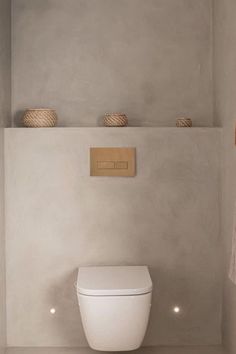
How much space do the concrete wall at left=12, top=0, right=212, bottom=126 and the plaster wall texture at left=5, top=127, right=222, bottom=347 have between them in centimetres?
33

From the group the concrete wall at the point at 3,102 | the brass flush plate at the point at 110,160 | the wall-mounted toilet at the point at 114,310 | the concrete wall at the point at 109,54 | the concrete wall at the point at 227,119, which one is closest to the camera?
the wall-mounted toilet at the point at 114,310

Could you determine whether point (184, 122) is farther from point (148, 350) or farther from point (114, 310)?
point (148, 350)

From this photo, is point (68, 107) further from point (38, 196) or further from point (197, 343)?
point (197, 343)

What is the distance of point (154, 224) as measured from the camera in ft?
10.9

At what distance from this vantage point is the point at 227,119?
10.4ft

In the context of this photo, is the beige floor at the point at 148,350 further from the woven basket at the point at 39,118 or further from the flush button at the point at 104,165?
the woven basket at the point at 39,118

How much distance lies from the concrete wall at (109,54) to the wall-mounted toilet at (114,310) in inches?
46.3

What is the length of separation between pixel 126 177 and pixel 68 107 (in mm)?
610

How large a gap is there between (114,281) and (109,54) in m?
1.43

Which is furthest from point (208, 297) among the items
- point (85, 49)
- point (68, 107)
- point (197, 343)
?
point (85, 49)

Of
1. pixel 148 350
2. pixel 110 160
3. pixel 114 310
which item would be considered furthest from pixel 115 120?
pixel 148 350

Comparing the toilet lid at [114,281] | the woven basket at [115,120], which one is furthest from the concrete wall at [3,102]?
the woven basket at [115,120]

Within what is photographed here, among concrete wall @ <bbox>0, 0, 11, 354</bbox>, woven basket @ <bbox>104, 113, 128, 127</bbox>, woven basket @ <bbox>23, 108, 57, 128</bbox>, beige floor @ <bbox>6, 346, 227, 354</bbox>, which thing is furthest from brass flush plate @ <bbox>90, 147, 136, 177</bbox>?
beige floor @ <bbox>6, 346, 227, 354</bbox>

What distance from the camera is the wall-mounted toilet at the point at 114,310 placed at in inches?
110
